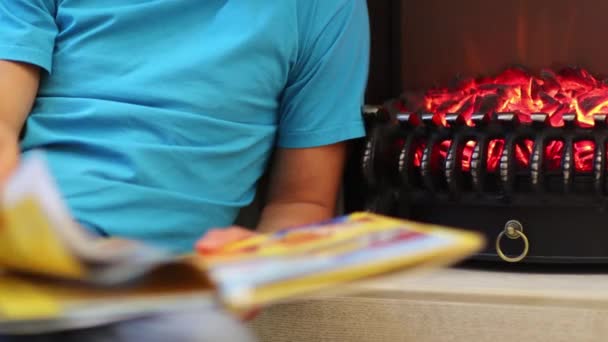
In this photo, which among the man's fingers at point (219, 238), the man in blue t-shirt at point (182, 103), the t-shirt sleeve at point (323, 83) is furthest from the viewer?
the t-shirt sleeve at point (323, 83)

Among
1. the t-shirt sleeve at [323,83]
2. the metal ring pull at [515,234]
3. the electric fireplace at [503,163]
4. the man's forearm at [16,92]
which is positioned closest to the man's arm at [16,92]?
the man's forearm at [16,92]

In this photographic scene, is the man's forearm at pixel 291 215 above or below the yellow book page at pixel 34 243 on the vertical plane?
below

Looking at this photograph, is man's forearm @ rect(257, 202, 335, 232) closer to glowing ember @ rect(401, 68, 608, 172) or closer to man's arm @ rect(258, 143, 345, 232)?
man's arm @ rect(258, 143, 345, 232)

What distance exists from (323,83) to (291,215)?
6.2 inches

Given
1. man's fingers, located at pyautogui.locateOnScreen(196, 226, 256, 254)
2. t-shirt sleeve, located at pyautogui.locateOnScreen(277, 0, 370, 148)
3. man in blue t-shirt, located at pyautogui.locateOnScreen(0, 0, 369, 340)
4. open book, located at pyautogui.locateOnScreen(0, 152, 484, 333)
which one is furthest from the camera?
t-shirt sleeve, located at pyautogui.locateOnScreen(277, 0, 370, 148)

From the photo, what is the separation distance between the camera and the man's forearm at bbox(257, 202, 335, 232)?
34.5 inches

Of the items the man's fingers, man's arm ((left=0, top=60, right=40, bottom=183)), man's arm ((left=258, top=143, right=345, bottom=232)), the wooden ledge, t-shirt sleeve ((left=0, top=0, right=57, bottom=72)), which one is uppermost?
t-shirt sleeve ((left=0, top=0, right=57, bottom=72))

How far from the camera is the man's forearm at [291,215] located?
2.87 feet

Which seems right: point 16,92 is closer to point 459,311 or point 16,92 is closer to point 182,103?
point 182,103

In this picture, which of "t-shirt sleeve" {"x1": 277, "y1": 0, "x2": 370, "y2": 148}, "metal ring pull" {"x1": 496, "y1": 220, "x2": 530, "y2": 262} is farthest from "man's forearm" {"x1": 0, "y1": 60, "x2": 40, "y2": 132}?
"metal ring pull" {"x1": 496, "y1": 220, "x2": 530, "y2": 262}

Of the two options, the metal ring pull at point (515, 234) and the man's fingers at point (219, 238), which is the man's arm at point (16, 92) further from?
the metal ring pull at point (515, 234)

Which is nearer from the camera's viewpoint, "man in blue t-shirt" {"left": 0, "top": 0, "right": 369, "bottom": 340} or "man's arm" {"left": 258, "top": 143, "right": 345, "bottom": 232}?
"man in blue t-shirt" {"left": 0, "top": 0, "right": 369, "bottom": 340}

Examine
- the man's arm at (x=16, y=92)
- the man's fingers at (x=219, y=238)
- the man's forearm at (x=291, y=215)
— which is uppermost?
the man's fingers at (x=219, y=238)

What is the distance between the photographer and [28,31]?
0.84 metres
